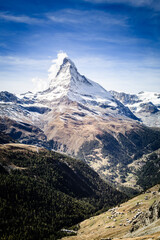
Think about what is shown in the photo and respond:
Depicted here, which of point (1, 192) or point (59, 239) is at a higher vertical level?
point (1, 192)

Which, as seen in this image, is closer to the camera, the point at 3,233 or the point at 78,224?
the point at 3,233

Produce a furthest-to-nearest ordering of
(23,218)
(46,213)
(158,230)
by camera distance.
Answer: (46,213), (23,218), (158,230)

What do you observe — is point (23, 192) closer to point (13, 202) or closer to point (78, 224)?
point (13, 202)

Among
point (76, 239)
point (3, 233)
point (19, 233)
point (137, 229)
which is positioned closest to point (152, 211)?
point (137, 229)

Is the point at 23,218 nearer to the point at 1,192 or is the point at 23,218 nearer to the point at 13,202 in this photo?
the point at 13,202

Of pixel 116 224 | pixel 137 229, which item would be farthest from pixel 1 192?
pixel 137 229

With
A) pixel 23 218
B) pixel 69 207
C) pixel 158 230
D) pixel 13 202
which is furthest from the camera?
pixel 69 207

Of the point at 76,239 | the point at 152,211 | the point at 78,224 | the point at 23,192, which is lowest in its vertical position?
the point at 78,224

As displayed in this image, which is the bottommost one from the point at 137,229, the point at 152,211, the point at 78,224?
the point at 78,224

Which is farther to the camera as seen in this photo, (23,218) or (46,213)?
(46,213)
